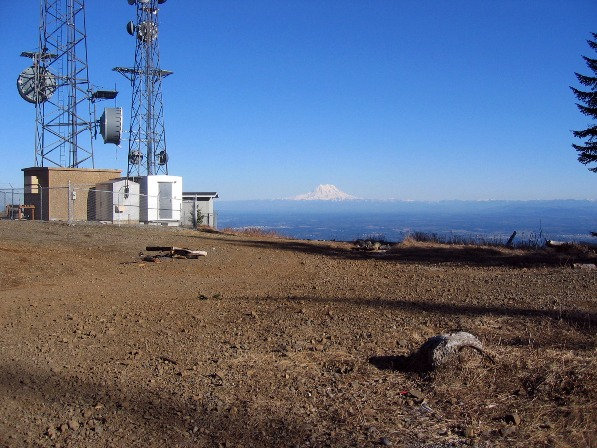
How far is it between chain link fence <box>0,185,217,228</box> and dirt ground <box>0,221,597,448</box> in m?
16.5

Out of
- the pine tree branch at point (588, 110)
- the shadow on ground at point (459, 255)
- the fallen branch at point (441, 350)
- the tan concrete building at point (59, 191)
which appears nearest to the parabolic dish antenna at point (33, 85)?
the tan concrete building at point (59, 191)

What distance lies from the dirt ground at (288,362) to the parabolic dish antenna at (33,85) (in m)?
21.7

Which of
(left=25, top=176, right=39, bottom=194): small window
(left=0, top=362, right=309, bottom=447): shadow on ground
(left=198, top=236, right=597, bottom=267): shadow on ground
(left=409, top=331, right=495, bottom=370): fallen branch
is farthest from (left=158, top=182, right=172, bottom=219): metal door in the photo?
(left=409, top=331, right=495, bottom=370): fallen branch

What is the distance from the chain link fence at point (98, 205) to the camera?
27.2 metres

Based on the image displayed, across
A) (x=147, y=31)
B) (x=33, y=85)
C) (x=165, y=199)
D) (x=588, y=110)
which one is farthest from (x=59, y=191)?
(x=588, y=110)

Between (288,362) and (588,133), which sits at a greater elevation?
(588,133)

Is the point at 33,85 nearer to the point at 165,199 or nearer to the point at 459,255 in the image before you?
the point at 165,199

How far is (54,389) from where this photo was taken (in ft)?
16.5

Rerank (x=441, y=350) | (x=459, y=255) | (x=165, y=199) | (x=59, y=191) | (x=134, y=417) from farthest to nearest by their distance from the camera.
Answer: (x=165, y=199), (x=59, y=191), (x=459, y=255), (x=441, y=350), (x=134, y=417)

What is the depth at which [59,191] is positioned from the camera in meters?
27.3

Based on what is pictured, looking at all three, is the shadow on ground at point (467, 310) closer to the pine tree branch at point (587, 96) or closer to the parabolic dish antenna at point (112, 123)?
the pine tree branch at point (587, 96)

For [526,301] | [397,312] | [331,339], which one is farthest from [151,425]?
[526,301]

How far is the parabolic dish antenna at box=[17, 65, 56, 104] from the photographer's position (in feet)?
98.6

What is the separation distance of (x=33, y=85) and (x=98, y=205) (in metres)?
7.81
